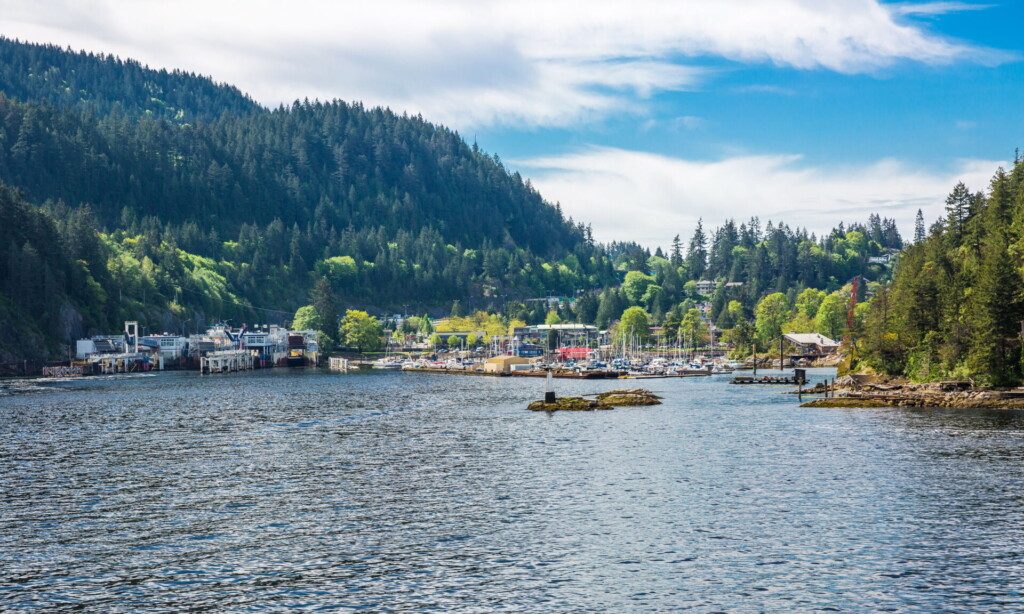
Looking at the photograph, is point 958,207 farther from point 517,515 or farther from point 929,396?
point 517,515

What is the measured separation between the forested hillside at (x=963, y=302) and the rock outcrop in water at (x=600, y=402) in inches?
1393

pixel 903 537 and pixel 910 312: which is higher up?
pixel 910 312

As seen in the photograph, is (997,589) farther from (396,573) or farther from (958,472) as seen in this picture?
(958,472)

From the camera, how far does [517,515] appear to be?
166 feet

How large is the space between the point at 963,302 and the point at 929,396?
50.3 feet

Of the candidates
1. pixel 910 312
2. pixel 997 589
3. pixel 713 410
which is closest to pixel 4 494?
pixel 997 589

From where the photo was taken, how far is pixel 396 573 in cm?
3959

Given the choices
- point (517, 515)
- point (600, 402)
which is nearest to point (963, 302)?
point (600, 402)

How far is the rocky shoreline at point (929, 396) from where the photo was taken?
105500 millimetres

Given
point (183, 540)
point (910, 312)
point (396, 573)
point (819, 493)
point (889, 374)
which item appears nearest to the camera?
point (396, 573)

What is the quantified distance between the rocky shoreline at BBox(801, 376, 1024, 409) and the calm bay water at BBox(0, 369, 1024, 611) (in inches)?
389

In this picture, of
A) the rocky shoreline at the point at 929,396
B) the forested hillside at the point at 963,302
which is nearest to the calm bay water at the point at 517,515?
the rocky shoreline at the point at 929,396

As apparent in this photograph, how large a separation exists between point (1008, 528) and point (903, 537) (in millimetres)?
5557

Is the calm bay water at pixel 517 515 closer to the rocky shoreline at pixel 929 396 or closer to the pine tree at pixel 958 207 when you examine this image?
the rocky shoreline at pixel 929 396
